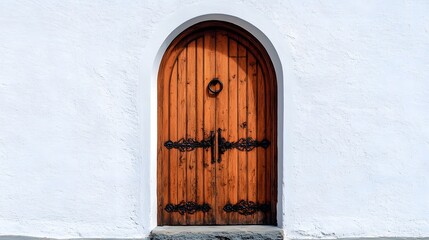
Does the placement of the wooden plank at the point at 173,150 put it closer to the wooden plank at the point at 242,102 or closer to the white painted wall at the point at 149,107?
the white painted wall at the point at 149,107

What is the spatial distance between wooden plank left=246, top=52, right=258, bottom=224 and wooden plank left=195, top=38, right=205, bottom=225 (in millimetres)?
466

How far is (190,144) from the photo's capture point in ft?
15.0

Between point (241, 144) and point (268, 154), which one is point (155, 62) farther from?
point (268, 154)

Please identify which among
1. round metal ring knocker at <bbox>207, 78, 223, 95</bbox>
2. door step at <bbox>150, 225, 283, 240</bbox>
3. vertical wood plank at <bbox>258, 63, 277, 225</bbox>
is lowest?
door step at <bbox>150, 225, 283, 240</bbox>

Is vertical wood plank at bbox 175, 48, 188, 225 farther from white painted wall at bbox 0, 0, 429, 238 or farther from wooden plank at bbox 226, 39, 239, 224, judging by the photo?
wooden plank at bbox 226, 39, 239, 224

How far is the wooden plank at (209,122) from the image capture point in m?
4.57

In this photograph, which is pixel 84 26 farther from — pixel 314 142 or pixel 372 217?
pixel 372 217

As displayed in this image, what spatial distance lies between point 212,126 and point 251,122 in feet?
1.30

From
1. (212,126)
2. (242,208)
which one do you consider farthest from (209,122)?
(242,208)

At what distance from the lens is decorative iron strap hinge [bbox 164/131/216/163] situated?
457 cm

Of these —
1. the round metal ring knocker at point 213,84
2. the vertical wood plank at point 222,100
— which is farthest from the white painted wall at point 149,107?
the round metal ring knocker at point 213,84

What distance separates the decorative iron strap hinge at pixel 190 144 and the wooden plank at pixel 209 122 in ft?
0.14

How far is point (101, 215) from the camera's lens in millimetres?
4355

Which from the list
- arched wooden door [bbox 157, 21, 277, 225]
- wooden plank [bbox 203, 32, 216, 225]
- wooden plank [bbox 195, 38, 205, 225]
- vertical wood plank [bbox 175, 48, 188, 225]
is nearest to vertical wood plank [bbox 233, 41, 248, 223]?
arched wooden door [bbox 157, 21, 277, 225]
